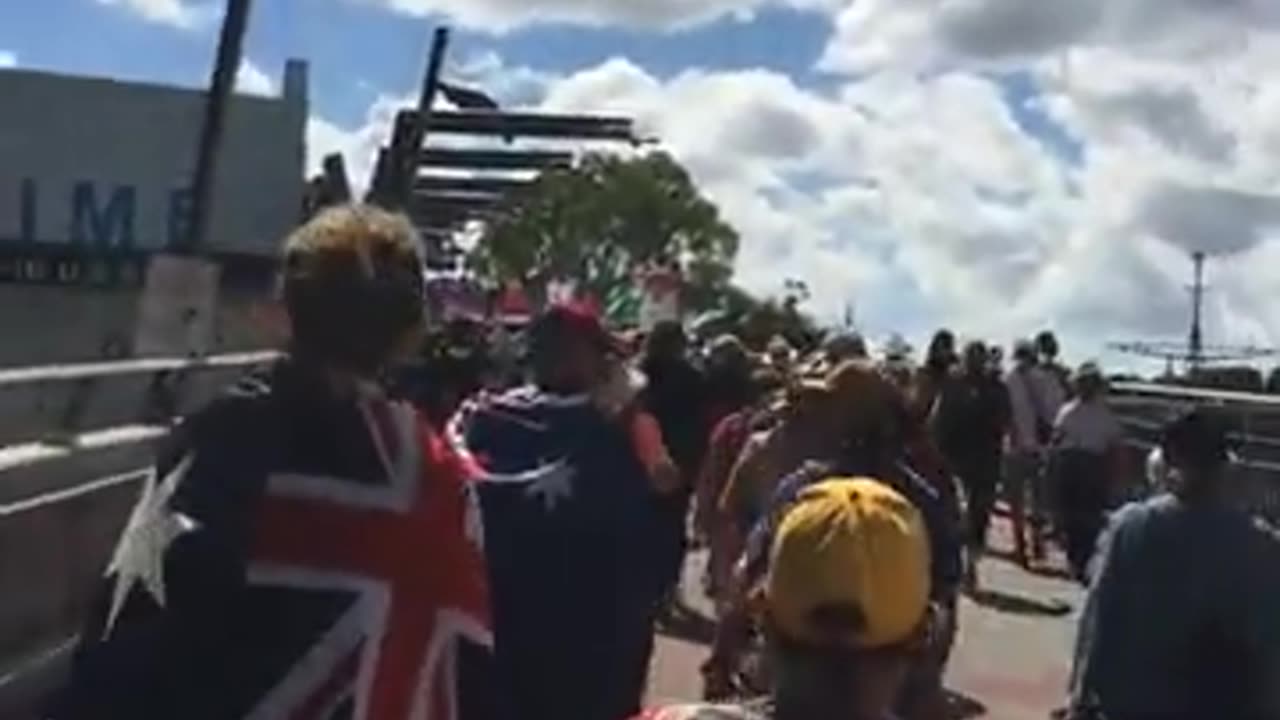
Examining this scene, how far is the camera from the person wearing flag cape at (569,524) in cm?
714

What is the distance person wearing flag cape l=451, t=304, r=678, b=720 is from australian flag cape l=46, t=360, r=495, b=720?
2.33 m

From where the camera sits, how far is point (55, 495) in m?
9.77

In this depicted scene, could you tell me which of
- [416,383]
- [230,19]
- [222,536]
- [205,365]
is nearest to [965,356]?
[230,19]

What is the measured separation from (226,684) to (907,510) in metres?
1.15

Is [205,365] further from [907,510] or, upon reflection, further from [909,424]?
[907,510]

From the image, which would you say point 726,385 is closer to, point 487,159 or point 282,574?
point 282,574

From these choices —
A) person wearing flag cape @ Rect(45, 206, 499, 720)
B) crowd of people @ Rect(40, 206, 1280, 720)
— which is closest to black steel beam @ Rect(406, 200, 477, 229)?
crowd of people @ Rect(40, 206, 1280, 720)

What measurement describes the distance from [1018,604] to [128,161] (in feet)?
85.8

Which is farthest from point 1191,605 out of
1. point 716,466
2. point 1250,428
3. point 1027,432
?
point 1027,432

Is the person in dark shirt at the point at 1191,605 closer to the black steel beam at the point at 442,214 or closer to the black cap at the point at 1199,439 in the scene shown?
the black cap at the point at 1199,439

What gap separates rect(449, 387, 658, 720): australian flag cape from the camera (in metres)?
7.13

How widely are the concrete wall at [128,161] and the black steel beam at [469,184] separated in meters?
5.64

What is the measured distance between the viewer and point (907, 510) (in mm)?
3838

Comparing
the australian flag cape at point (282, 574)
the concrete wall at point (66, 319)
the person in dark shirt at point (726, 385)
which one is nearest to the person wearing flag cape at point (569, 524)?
the australian flag cape at point (282, 574)
